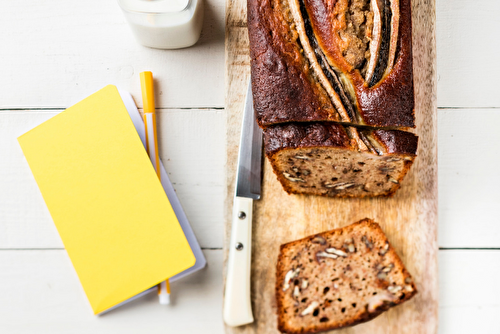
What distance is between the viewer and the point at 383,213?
1.49m

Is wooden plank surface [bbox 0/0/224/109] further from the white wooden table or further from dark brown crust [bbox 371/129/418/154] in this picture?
dark brown crust [bbox 371/129/418/154]

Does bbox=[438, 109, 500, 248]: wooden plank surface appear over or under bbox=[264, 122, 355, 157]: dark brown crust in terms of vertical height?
under

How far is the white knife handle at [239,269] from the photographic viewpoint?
141 cm

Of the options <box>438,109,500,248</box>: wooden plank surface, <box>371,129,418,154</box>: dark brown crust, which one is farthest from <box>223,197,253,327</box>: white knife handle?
<box>438,109,500,248</box>: wooden plank surface

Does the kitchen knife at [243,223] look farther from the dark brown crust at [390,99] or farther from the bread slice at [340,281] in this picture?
the dark brown crust at [390,99]

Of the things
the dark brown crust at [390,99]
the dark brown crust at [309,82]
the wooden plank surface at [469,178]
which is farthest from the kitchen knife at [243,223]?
the wooden plank surface at [469,178]

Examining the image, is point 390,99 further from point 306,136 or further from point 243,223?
point 243,223

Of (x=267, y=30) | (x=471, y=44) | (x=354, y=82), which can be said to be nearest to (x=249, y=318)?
(x=354, y=82)

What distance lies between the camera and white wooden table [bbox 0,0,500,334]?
154 cm

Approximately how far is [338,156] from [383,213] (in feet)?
1.22

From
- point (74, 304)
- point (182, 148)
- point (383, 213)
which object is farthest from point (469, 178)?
point (74, 304)

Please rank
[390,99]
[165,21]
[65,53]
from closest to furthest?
1. [390,99]
2. [165,21]
3. [65,53]

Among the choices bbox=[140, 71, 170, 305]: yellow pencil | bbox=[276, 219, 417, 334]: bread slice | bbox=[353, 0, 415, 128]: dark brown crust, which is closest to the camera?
bbox=[353, 0, 415, 128]: dark brown crust

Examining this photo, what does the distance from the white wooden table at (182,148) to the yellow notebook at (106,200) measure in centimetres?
10
